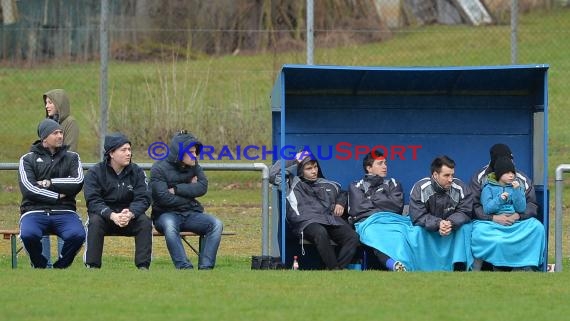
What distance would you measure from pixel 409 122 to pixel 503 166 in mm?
1494

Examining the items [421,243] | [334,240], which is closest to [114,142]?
[334,240]

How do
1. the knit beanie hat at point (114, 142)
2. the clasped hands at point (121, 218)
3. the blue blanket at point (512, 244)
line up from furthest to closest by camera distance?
the blue blanket at point (512, 244) < the knit beanie hat at point (114, 142) < the clasped hands at point (121, 218)

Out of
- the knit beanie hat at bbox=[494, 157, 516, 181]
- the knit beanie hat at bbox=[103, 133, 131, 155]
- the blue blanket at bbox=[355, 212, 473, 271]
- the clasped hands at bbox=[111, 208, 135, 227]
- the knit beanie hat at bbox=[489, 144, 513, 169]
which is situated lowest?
the blue blanket at bbox=[355, 212, 473, 271]

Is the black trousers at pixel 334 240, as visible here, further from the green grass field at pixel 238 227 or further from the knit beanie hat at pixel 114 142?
the knit beanie hat at pixel 114 142

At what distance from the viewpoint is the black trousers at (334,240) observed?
11570mm

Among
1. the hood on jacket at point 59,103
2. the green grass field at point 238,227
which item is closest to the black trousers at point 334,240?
the green grass field at point 238,227

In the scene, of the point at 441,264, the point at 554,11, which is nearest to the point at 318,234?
the point at 441,264

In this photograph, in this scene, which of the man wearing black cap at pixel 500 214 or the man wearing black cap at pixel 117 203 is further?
the man wearing black cap at pixel 500 214

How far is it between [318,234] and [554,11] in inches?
439

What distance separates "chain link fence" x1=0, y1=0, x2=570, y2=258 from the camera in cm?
1856

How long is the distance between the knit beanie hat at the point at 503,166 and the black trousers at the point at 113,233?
3097 mm

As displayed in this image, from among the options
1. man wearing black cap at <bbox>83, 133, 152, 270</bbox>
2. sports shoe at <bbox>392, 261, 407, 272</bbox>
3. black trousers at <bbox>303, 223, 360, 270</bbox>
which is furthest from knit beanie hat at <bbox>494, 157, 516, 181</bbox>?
man wearing black cap at <bbox>83, 133, 152, 270</bbox>

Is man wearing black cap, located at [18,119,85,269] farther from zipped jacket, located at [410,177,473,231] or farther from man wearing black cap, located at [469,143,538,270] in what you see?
man wearing black cap, located at [469,143,538,270]

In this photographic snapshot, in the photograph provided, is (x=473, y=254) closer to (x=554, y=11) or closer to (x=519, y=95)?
(x=519, y=95)
